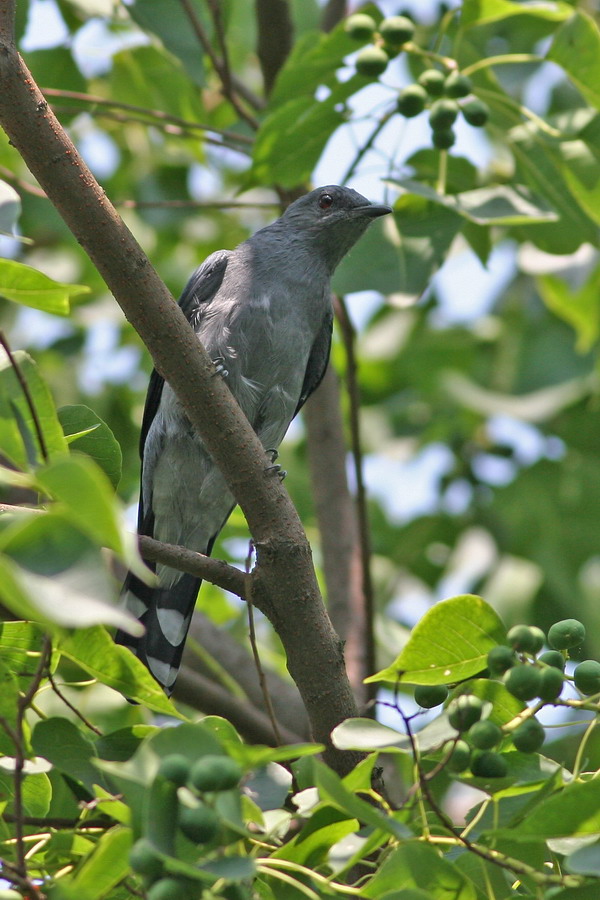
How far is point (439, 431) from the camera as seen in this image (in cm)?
642

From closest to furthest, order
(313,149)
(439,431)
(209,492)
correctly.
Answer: (313,149), (209,492), (439,431)

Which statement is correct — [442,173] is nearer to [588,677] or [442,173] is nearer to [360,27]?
[360,27]

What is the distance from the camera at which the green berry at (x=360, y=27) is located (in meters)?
3.97

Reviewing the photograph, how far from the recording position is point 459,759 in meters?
2.18

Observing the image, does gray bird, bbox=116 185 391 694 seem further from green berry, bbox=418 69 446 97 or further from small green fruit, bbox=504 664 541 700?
small green fruit, bbox=504 664 541 700

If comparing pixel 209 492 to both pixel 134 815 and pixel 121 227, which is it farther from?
pixel 134 815

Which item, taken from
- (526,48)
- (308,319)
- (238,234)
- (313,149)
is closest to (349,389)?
(308,319)

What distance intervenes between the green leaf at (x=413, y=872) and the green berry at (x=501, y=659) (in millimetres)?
427

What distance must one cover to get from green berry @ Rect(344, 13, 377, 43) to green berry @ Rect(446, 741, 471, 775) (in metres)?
2.84

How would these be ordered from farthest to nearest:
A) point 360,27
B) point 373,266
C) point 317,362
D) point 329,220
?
point 329,220 < point 317,362 < point 373,266 < point 360,27

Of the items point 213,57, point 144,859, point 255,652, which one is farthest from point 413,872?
point 213,57

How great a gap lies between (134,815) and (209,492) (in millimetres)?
3061

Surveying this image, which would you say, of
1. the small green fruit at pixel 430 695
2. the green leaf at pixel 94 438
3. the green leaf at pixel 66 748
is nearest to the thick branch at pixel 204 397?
the green leaf at pixel 94 438

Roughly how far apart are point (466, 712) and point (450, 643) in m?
0.22
